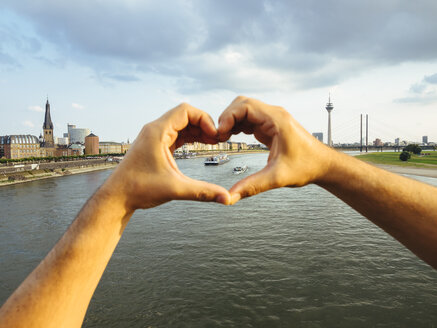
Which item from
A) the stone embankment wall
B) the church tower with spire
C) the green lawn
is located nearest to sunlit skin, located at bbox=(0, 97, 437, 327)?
the stone embankment wall

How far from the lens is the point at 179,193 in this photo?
1.57 meters

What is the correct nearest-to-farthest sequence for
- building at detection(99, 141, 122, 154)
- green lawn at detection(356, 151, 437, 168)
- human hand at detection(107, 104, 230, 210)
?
1. human hand at detection(107, 104, 230, 210)
2. green lawn at detection(356, 151, 437, 168)
3. building at detection(99, 141, 122, 154)

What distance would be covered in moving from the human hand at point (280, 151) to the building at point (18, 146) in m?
129

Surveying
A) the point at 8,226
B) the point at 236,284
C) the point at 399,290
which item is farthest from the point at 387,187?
the point at 8,226

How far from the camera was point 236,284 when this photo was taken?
10922mm

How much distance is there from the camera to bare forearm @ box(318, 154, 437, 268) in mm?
1594

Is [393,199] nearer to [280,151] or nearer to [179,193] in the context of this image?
[280,151]

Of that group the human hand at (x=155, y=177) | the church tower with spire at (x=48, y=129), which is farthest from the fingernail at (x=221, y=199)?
the church tower with spire at (x=48, y=129)

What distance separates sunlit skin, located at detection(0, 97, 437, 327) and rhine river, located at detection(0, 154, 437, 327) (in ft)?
28.3

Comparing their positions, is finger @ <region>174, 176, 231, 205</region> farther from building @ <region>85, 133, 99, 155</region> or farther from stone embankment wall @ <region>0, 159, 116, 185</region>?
building @ <region>85, 133, 99, 155</region>

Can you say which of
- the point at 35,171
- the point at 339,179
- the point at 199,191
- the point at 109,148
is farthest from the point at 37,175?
the point at 109,148

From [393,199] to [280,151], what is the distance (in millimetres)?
742

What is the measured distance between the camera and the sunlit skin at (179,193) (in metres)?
1.46

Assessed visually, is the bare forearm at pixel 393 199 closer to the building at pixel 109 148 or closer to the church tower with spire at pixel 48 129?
the church tower with spire at pixel 48 129
